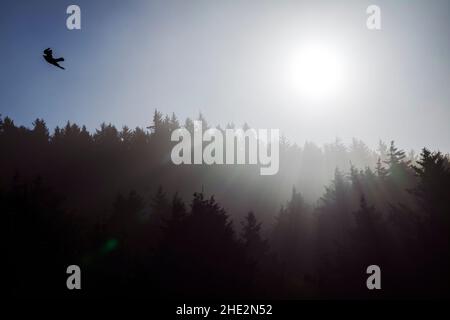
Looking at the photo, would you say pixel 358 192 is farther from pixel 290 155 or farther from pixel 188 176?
pixel 290 155

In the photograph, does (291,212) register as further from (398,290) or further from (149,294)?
(149,294)

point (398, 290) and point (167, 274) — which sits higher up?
point (167, 274)

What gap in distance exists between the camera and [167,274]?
1783 cm

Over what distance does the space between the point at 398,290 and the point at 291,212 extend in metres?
26.0

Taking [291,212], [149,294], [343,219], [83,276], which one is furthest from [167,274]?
[291,212]

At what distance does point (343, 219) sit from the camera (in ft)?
125

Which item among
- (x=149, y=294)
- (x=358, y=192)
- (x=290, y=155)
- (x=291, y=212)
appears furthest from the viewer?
(x=290, y=155)

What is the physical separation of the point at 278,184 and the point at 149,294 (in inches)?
3088

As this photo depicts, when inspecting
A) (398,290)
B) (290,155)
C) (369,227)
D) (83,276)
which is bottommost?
(398,290)
